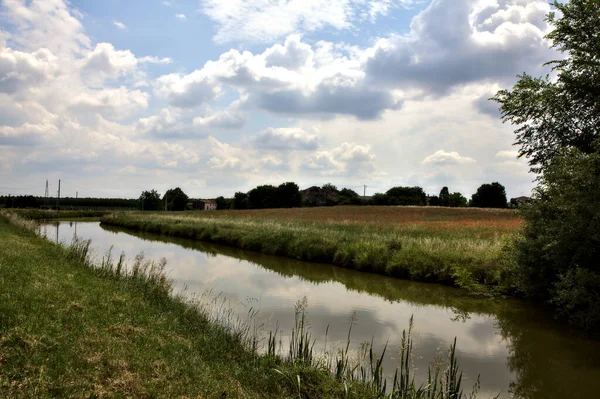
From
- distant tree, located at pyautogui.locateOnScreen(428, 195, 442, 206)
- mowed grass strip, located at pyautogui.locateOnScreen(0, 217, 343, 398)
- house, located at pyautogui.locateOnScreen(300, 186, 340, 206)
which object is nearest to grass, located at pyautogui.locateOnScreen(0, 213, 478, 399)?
mowed grass strip, located at pyautogui.locateOnScreen(0, 217, 343, 398)

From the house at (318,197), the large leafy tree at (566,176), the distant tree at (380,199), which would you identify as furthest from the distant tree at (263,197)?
the large leafy tree at (566,176)

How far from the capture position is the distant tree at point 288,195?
3595 inches

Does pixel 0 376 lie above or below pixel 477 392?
above

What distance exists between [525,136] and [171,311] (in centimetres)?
1575

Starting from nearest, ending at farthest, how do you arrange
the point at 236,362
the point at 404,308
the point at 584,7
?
1. the point at 236,362
2. the point at 404,308
3. the point at 584,7

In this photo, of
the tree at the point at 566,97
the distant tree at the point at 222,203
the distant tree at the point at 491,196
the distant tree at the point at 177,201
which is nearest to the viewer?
the tree at the point at 566,97

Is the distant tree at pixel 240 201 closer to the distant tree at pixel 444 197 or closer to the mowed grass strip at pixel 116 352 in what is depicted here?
the distant tree at pixel 444 197

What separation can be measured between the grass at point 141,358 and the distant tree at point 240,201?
8882 cm

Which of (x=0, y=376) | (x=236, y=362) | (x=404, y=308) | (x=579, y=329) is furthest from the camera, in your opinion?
(x=404, y=308)

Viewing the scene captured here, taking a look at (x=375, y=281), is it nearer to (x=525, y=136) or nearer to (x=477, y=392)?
(x=525, y=136)

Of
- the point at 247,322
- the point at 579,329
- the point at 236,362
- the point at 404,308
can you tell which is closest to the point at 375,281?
the point at 404,308

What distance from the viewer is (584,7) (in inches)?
610

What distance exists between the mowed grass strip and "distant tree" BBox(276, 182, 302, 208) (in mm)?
82263

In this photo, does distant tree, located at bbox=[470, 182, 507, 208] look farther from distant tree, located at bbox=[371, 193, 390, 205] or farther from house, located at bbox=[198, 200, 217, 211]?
house, located at bbox=[198, 200, 217, 211]
